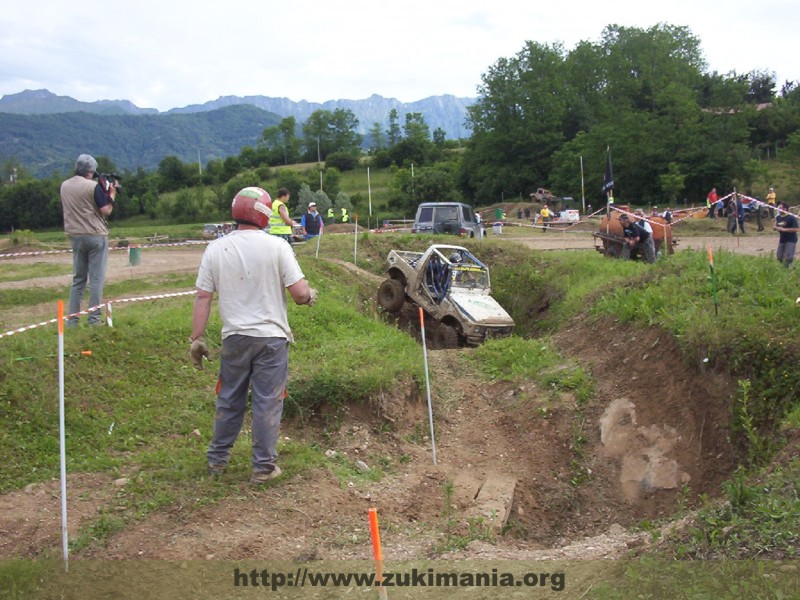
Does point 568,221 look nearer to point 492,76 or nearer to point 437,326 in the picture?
point 437,326

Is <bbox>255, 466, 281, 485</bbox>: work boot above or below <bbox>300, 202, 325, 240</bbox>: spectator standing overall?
below

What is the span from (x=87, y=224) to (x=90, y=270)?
2.05ft

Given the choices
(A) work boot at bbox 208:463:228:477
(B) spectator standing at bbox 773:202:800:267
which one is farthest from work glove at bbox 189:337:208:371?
(B) spectator standing at bbox 773:202:800:267

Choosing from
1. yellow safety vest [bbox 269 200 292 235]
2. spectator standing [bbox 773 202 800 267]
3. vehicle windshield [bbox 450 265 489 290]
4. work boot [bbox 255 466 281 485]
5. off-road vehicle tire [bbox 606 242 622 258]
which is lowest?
work boot [bbox 255 466 281 485]

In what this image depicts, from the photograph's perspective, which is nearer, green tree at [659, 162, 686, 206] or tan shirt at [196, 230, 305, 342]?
tan shirt at [196, 230, 305, 342]

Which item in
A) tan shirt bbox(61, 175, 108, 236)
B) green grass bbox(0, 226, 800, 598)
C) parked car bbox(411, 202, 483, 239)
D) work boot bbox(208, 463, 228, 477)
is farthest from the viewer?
parked car bbox(411, 202, 483, 239)

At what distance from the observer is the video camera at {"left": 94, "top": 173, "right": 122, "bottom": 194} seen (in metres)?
9.89

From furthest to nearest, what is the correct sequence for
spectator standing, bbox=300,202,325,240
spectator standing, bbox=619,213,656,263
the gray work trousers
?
spectator standing, bbox=300,202,325,240
spectator standing, bbox=619,213,656,263
the gray work trousers

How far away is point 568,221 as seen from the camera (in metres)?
38.5

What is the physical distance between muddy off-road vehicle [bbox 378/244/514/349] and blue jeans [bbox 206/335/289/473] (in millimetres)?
8633

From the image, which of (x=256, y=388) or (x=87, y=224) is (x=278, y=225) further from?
(x=256, y=388)

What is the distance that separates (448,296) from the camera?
1589 cm

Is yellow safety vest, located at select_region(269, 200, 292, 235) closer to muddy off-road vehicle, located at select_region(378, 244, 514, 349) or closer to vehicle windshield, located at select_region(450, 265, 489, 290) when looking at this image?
muddy off-road vehicle, located at select_region(378, 244, 514, 349)

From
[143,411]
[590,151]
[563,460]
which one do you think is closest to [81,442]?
[143,411]
